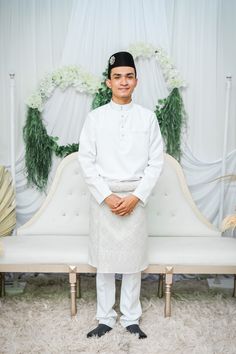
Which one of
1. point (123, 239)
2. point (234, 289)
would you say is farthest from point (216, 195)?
point (123, 239)

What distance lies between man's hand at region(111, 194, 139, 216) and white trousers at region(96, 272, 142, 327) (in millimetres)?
454

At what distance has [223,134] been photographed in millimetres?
4043

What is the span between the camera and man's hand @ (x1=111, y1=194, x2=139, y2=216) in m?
2.88

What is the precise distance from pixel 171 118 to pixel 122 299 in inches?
61.8

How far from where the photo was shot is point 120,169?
2.97m

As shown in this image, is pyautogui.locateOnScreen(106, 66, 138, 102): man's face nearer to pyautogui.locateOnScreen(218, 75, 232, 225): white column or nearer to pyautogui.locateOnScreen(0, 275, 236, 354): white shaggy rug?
pyautogui.locateOnScreen(218, 75, 232, 225): white column

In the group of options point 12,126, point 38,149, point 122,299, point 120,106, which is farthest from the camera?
point 38,149

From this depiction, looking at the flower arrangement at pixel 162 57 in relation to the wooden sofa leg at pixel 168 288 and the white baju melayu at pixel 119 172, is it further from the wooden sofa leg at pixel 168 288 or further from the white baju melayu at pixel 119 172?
the wooden sofa leg at pixel 168 288

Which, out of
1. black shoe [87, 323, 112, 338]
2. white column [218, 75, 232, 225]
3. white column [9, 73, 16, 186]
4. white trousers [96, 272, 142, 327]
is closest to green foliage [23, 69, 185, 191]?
white column [9, 73, 16, 186]

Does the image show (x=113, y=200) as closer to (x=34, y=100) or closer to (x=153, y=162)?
(x=153, y=162)

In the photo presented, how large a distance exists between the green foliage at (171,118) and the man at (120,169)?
2.93 ft

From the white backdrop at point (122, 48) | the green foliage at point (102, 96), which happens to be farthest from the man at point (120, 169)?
the white backdrop at point (122, 48)

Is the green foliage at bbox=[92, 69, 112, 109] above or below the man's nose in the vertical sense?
below

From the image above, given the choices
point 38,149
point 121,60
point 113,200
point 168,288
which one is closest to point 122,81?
point 121,60
